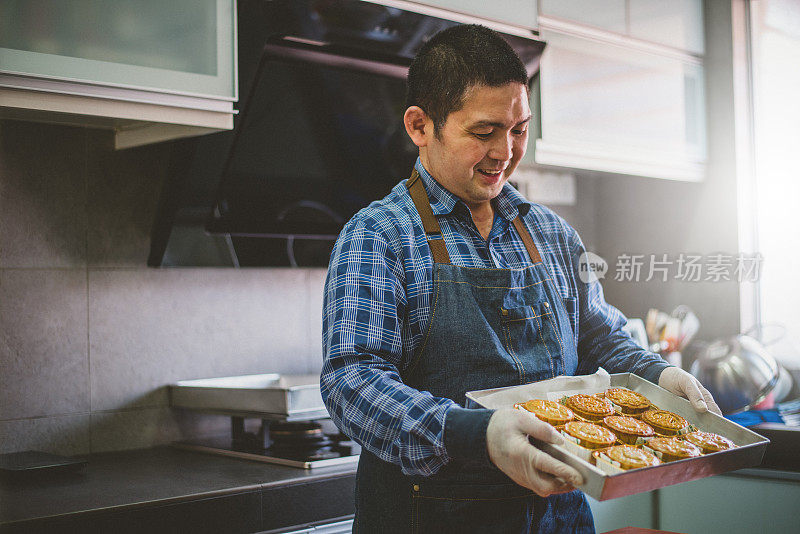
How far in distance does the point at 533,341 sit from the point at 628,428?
7.5 inches

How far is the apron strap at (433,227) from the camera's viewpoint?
1032 mm

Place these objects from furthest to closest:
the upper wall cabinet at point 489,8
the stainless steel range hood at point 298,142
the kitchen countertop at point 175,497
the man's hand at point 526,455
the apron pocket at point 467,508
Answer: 1. the upper wall cabinet at point 489,8
2. the stainless steel range hood at point 298,142
3. the kitchen countertop at point 175,497
4. the apron pocket at point 467,508
5. the man's hand at point 526,455

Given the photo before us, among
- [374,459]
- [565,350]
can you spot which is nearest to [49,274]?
[374,459]

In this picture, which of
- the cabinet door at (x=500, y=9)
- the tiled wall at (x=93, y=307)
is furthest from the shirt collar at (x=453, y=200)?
the tiled wall at (x=93, y=307)

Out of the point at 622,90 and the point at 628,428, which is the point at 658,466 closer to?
the point at 628,428

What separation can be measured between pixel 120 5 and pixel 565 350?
39.7 inches

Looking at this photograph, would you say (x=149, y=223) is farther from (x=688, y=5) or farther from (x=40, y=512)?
(x=688, y=5)

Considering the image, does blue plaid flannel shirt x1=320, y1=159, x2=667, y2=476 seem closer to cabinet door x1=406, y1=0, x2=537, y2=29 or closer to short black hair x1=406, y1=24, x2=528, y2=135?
short black hair x1=406, y1=24, x2=528, y2=135

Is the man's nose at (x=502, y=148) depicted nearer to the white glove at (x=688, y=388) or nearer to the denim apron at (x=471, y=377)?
the denim apron at (x=471, y=377)

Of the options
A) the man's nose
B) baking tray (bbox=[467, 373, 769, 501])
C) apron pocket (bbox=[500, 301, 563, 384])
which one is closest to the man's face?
the man's nose

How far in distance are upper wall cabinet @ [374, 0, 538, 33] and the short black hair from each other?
69cm

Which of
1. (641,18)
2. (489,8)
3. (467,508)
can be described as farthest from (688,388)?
(641,18)

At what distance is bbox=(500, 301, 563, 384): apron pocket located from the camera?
1.04 m

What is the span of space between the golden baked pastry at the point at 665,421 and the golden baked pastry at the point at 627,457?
9cm
